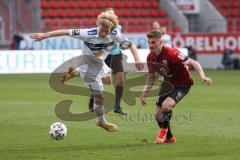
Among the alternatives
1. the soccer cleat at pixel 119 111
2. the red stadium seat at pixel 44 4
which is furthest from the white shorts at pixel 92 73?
the red stadium seat at pixel 44 4

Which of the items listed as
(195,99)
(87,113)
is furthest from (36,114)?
(195,99)

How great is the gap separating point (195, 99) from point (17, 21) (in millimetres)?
17318

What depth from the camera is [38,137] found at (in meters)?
11.9

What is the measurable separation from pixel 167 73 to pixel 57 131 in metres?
1.92

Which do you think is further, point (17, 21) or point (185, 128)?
point (17, 21)

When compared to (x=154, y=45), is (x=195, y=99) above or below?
below

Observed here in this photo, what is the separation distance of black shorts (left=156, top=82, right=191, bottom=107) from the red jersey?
79mm

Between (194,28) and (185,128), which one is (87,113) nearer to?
(185,128)

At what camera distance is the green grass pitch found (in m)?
10.0

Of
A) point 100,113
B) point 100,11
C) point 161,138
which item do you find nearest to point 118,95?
point 100,113

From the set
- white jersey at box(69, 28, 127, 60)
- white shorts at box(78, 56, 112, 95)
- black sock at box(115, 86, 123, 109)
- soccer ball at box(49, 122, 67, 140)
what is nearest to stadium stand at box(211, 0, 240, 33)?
black sock at box(115, 86, 123, 109)

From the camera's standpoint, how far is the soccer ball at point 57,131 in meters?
11.3

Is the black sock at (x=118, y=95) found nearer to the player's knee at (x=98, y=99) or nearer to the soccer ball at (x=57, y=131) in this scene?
the player's knee at (x=98, y=99)

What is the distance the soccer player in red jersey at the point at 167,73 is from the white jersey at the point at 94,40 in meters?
1.15
